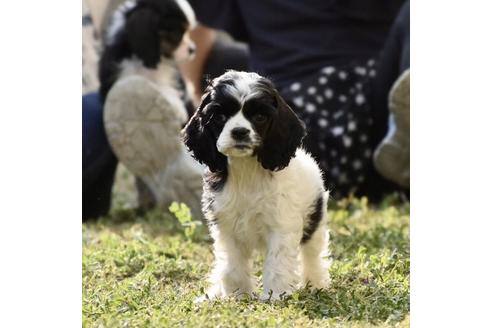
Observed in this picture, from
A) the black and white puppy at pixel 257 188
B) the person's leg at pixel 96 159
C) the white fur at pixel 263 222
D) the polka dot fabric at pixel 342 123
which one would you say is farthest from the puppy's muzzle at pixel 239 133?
the polka dot fabric at pixel 342 123

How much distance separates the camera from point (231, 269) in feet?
12.6

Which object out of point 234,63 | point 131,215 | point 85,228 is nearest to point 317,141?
point 234,63

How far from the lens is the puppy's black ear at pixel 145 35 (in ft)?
22.4

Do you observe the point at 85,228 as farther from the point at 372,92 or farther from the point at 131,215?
the point at 372,92

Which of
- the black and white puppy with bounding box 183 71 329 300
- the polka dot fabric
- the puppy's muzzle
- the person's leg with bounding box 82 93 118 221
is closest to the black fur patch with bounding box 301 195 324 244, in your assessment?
the black and white puppy with bounding box 183 71 329 300

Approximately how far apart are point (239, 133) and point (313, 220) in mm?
634

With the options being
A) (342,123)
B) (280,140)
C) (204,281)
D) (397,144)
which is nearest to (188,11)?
(342,123)

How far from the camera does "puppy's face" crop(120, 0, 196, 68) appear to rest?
6844mm

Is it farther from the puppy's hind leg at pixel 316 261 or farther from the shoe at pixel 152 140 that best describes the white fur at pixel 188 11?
the puppy's hind leg at pixel 316 261

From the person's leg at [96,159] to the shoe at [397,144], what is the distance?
1.81 metres

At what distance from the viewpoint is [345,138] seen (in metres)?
6.83

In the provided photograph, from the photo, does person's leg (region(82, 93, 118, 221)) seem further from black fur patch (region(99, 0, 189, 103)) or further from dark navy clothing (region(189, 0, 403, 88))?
dark navy clothing (region(189, 0, 403, 88))
